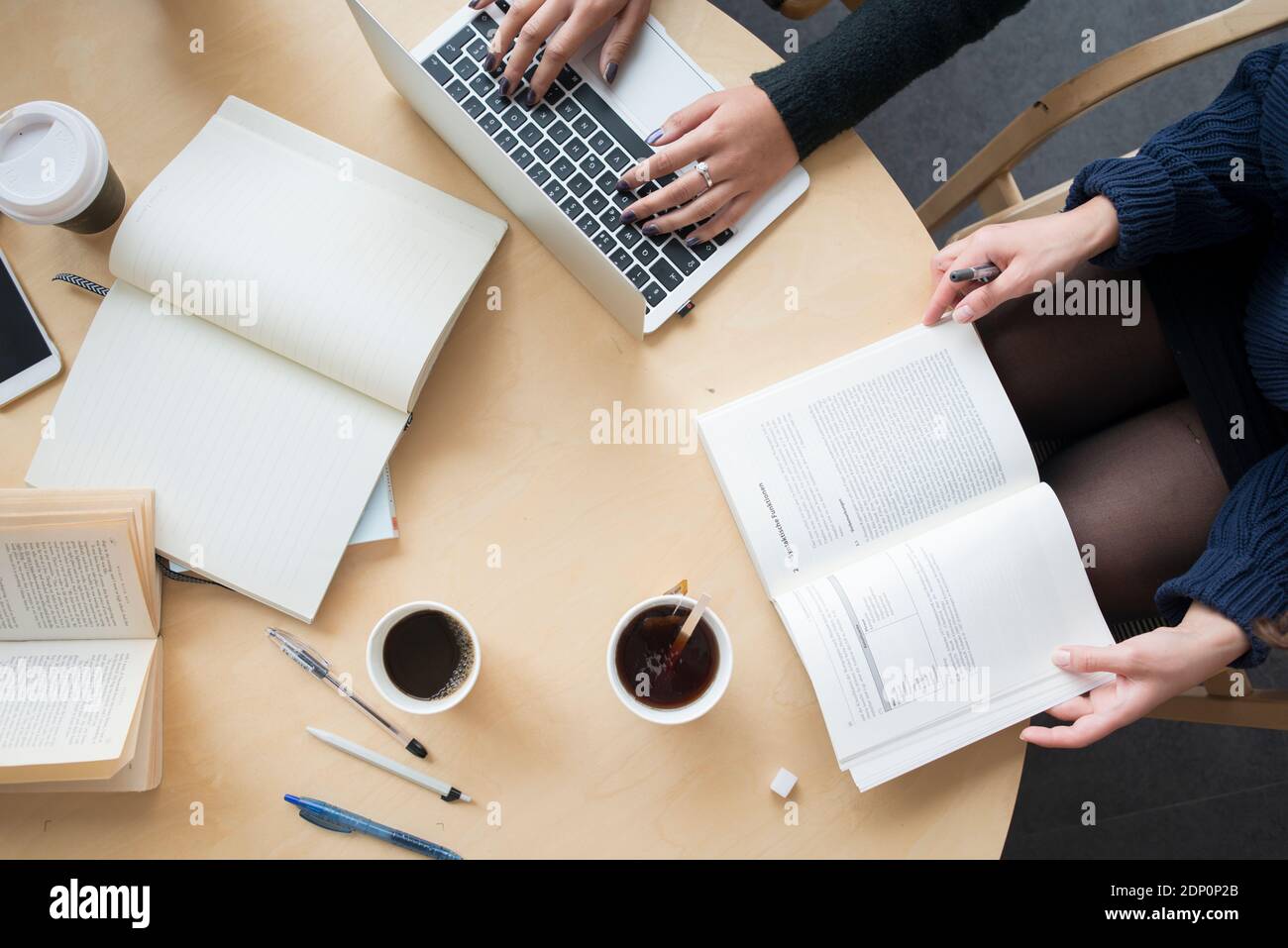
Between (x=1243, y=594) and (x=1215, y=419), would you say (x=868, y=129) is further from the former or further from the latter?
(x=1243, y=594)

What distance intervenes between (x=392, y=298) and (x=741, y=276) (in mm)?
351

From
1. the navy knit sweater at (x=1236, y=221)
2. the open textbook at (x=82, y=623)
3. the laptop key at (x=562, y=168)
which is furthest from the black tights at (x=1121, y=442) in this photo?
the open textbook at (x=82, y=623)

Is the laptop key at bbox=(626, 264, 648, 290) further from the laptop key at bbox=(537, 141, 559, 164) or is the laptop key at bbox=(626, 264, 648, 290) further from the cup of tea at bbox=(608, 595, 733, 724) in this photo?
the cup of tea at bbox=(608, 595, 733, 724)

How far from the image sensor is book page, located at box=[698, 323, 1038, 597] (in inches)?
34.2

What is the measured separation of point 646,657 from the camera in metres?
0.86

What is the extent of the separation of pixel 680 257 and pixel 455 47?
318 mm

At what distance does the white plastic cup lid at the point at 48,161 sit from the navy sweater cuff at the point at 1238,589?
3.71 feet

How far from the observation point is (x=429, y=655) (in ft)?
2.86

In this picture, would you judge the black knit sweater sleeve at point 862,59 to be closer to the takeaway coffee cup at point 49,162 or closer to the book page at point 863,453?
the book page at point 863,453

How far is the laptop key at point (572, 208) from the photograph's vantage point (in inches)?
35.0

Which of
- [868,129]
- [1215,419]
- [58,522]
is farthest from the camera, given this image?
[868,129]

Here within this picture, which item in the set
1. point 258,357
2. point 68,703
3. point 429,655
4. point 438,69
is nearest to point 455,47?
point 438,69

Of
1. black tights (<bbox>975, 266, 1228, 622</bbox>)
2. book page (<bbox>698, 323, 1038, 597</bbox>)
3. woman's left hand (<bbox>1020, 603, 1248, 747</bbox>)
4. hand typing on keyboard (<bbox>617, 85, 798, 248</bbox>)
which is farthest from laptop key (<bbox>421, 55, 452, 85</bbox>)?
woman's left hand (<bbox>1020, 603, 1248, 747</bbox>)
